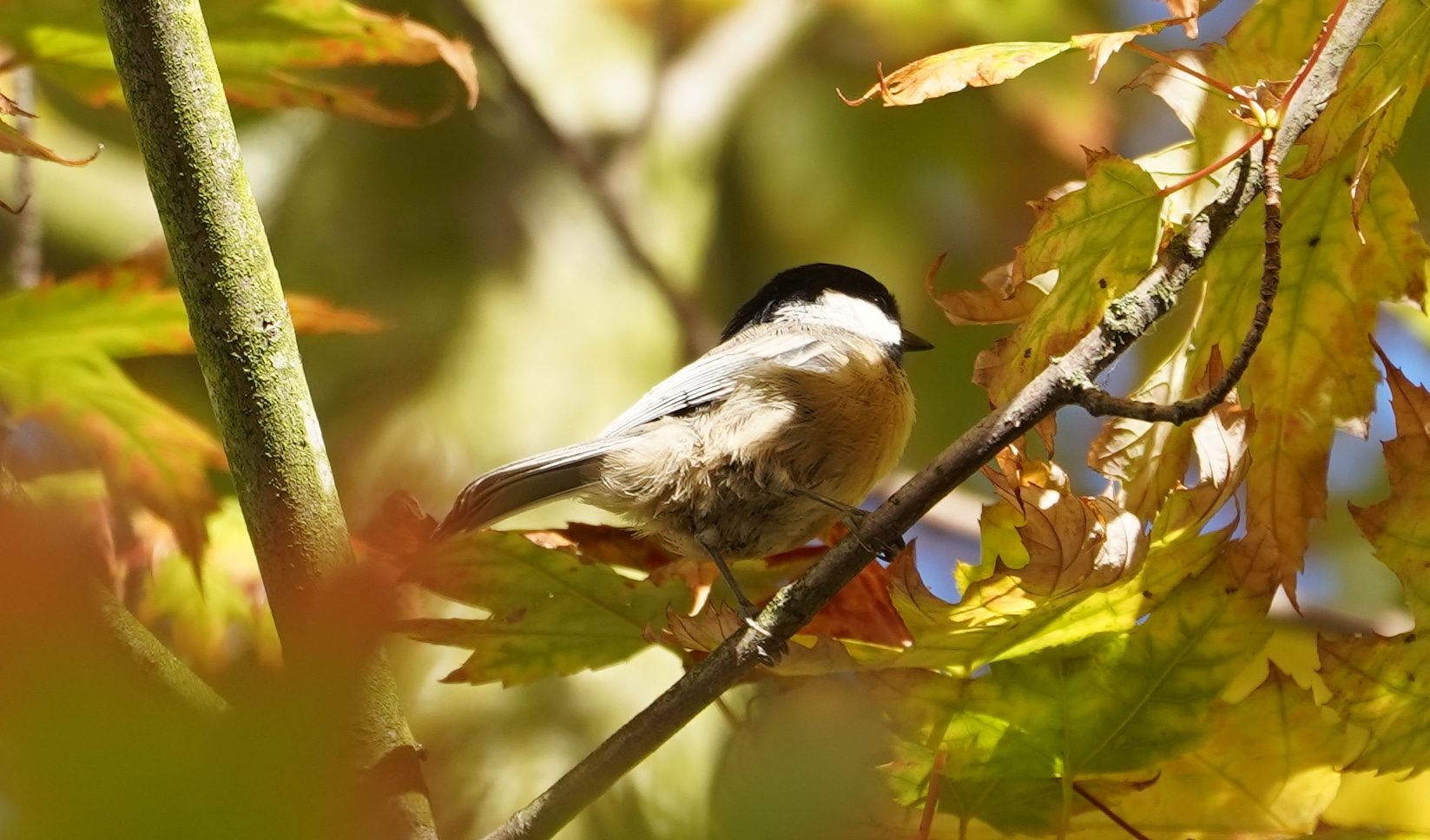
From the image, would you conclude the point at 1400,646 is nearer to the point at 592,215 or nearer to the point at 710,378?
the point at 710,378

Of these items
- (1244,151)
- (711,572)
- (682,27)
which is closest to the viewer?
(1244,151)

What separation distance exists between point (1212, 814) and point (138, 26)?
3.26 ft

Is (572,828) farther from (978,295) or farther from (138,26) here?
(138,26)

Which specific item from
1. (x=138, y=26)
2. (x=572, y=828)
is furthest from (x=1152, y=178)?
(x=572, y=828)

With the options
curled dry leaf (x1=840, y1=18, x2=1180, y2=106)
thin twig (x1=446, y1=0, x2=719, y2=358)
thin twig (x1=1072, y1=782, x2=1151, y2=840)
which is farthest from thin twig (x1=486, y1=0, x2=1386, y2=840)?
thin twig (x1=446, y1=0, x2=719, y2=358)

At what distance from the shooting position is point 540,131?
6.37ft

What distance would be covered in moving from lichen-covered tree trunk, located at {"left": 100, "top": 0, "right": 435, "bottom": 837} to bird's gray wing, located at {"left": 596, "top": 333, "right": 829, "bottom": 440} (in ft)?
1.88

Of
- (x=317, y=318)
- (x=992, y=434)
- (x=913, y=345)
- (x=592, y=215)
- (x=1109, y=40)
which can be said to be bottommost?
(x=913, y=345)

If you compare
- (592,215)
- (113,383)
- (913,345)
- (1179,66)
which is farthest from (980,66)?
(592,215)

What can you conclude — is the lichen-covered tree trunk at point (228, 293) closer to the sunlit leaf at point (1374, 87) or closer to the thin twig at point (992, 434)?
the thin twig at point (992, 434)

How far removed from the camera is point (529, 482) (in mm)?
1337

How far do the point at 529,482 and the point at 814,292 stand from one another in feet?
2.14

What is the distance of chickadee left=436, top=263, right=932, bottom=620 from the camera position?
1377mm

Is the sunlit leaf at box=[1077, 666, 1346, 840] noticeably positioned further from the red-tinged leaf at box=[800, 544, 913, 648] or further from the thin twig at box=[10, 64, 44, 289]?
the thin twig at box=[10, 64, 44, 289]
